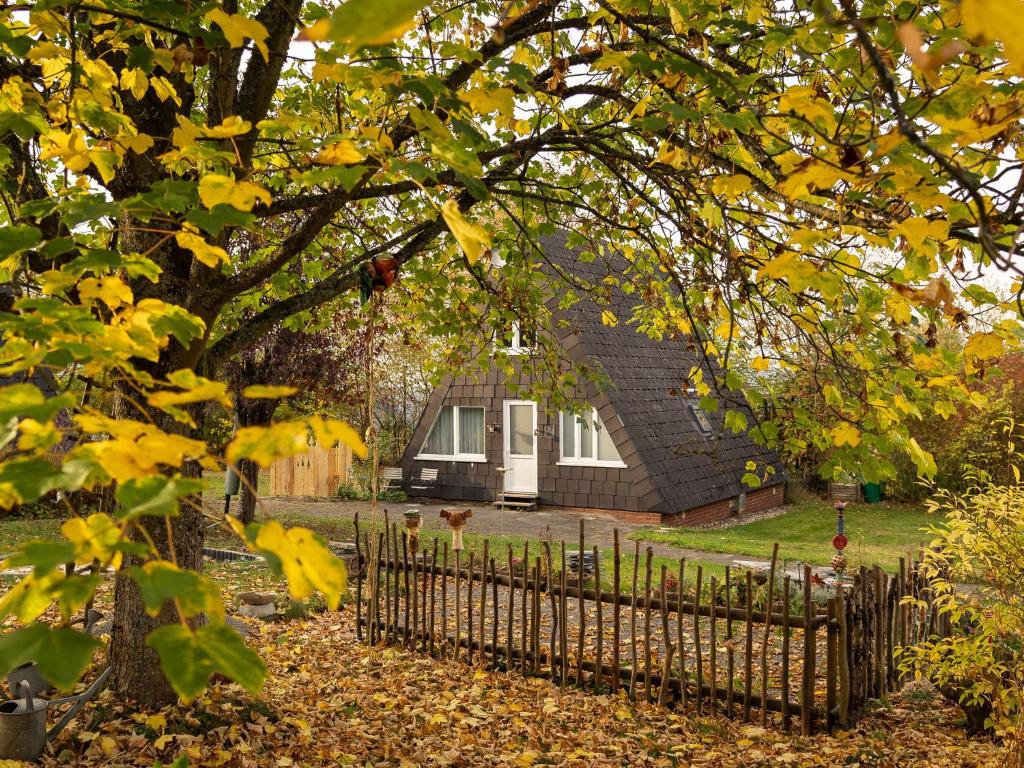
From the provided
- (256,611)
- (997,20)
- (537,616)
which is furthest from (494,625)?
(997,20)

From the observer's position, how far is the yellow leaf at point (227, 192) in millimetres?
1802

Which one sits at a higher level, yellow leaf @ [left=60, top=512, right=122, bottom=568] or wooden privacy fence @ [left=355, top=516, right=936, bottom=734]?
yellow leaf @ [left=60, top=512, right=122, bottom=568]

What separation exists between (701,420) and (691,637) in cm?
1007

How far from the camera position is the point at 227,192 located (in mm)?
1822

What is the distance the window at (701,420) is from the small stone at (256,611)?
442 inches

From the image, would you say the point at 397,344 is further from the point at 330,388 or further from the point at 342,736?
the point at 342,736

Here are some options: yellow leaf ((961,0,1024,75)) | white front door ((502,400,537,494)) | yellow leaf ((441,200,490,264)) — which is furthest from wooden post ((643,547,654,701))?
white front door ((502,400,537,494))

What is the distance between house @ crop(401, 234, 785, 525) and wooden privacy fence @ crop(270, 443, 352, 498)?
2.50m

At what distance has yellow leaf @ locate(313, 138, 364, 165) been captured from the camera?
1.93 meters

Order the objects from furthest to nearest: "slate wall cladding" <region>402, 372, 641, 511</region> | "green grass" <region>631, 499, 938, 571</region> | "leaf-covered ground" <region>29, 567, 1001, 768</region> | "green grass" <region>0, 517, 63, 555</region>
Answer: "slate wall cladding" <region>402, 372, 641, 511</region> → "green grass" <region>631, 499, 938, 571</region> → "green grass" <region>0, 517, 63, 555</region> → "leaf-covered ground" <region>29, 567, 1001, 768</region>

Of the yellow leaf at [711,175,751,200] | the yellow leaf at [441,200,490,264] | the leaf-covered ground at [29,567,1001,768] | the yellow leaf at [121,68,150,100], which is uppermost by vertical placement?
the yellow leaf at [121,68,150,100]

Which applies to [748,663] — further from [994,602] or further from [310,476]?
[310,476]

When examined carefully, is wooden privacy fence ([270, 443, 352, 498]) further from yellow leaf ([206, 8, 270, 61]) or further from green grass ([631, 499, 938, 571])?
yellow leaf ([206, 8, 270, 61])

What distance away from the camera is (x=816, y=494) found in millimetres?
19969
